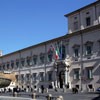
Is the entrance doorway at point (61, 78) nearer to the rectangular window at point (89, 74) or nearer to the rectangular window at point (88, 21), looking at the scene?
the rectangular window at point (89, 74)

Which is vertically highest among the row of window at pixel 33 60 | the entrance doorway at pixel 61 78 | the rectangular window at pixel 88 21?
the rectangular window at pixel 88 21

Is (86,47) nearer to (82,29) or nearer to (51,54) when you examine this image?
(82,29)

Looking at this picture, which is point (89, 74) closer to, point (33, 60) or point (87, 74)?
point (87, 74)

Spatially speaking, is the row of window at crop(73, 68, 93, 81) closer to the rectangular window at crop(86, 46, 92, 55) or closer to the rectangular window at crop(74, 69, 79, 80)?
the rectangular window at crop(74, 69, 79, 80)

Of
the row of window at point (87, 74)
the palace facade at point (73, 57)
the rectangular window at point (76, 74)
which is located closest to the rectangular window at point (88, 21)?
the palace facade at point (73, 57)

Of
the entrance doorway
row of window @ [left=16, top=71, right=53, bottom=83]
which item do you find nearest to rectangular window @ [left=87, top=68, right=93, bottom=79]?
the entrance doorway

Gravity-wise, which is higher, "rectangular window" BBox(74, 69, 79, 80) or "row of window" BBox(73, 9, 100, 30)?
"row of window" BBox(73, 9, 100, 30)

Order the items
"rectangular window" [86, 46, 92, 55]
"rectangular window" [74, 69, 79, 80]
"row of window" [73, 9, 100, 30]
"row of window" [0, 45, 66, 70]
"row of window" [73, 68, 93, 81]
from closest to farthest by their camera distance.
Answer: "row of window" [73, 68, 93, 81], "rectangular window" [86, 46, 92, 55], "row of window" [73, 9, 100, 30], "rectangular window" [74, 69, 79, 80], "row of window" [0, 45, 66, 70]

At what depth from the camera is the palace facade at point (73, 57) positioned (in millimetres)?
48691

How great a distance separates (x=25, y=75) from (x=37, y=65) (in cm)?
584

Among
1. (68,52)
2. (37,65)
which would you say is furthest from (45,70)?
(68,52)

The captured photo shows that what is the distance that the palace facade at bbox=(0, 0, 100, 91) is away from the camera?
160 ft

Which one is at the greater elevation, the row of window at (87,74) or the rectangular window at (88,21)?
the rectangular window at (88,21)

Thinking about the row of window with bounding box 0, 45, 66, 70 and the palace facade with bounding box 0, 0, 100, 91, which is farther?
the row of window with bounding box 0, 45, 66, 70
